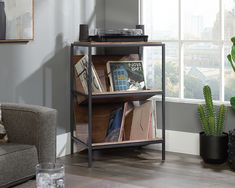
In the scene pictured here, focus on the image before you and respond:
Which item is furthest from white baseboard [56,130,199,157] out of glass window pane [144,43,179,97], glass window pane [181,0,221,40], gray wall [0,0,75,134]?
glass window pane [181,0,221,40]

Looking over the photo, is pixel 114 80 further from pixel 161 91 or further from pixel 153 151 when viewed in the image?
pixel 153 151

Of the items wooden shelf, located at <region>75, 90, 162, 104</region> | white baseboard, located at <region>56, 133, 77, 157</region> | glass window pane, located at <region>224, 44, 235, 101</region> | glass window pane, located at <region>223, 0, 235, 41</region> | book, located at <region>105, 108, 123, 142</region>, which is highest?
glass window pane, located at <region>223, 0, 235, 41</region>

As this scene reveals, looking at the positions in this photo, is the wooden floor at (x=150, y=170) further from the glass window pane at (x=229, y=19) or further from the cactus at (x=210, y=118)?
the glass window pane at (x=229, y=19)

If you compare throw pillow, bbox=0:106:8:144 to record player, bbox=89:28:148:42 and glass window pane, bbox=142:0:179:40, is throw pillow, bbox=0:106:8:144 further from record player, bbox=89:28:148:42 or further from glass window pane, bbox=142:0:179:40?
glass window pane, bbox=142:0:179:40

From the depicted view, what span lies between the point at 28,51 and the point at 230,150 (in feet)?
5.98

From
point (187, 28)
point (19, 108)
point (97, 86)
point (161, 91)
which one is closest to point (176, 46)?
point (187, 28)

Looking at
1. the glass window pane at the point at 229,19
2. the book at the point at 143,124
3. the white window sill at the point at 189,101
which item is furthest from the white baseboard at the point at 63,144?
the glass window pane at the point at 229,19

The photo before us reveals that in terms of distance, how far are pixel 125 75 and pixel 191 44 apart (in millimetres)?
695

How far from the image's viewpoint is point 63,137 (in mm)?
4598

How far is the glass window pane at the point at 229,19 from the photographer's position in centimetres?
436

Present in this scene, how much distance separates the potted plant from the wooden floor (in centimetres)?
8

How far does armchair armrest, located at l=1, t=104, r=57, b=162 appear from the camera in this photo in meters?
3.48

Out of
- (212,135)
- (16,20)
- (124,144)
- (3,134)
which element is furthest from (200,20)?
(3,134)

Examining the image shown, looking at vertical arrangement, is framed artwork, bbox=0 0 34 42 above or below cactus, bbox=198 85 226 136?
above
